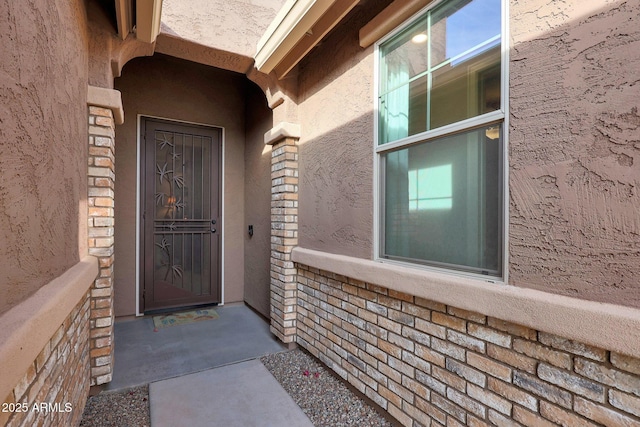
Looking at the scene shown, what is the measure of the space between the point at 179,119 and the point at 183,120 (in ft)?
0.16

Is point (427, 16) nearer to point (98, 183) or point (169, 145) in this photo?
point (98, 183)

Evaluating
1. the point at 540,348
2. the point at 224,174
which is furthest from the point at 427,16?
the point at 224,174

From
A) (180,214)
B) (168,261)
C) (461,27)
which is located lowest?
(168,261)

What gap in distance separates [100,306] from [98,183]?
3.03ft

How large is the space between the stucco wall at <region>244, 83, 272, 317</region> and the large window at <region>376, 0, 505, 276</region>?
80.7 inches

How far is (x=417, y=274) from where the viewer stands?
1.89m

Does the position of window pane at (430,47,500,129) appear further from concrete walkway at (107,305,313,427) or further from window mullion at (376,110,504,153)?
concrete walkway at (107,305,313,427)

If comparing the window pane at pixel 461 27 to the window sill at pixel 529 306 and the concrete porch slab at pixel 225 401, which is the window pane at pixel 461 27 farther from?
the concrete porch slab at pixel 225 401

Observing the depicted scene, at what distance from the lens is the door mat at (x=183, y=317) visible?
153 inches

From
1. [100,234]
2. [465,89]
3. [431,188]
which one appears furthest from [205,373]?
[465,89]

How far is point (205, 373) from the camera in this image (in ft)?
9.09

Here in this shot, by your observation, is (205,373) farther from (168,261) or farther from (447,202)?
(447,202)

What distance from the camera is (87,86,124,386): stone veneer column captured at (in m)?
2.40

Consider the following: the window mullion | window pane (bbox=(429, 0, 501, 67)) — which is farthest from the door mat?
window pane (bbox=(429, 0, 501, 67))
